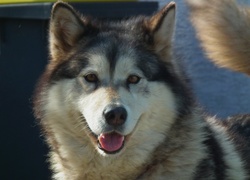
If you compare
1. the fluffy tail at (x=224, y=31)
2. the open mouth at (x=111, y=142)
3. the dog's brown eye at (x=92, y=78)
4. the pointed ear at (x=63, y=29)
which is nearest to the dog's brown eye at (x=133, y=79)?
the dog's brown eye at (x=92, y=78)

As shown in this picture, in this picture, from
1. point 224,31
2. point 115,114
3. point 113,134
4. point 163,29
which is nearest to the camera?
point 115,114

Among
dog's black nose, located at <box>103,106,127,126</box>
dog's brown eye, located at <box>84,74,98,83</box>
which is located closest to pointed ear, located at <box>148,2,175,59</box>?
dog's brown eye, located at <box>84,74,98,83</box>

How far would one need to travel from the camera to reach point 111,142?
157 inches

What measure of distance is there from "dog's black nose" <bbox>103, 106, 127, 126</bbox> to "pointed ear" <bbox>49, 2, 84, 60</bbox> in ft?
1.92

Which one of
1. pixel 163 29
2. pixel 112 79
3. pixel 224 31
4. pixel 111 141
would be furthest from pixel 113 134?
pixel 224 31

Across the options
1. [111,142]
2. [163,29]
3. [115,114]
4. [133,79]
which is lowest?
[111,142]

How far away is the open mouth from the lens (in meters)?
3.98

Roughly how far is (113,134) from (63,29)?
724 mm

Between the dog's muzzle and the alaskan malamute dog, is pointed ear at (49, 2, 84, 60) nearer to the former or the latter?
the alaskan malamute dog

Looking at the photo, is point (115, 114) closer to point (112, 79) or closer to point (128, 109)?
point (128, 109)

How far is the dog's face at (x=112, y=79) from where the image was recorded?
394 centimetres

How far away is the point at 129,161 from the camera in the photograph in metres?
4.12

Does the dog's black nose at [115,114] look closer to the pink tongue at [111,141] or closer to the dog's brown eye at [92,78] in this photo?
the pink tongue at [111,141]

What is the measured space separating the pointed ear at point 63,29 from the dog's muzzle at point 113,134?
0.59m
